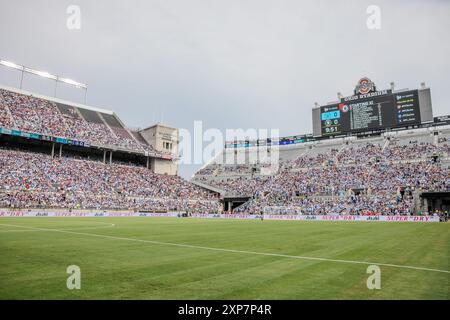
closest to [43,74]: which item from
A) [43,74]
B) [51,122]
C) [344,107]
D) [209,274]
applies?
[43,74]

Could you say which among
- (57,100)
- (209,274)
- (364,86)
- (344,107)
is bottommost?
(209,274)

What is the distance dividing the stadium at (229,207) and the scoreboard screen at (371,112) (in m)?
0.20

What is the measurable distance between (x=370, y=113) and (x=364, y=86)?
5493 millimetres

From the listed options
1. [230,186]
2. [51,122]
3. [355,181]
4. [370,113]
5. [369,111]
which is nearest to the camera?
[355,181]

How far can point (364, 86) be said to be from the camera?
6019 cm

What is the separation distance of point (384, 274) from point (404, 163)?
187 feet

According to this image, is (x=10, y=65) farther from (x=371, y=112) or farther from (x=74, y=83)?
(x=371, y=112)

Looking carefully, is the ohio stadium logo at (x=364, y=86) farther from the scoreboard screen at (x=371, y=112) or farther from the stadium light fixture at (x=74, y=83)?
the stadium light fixture at (x=74, y=83)

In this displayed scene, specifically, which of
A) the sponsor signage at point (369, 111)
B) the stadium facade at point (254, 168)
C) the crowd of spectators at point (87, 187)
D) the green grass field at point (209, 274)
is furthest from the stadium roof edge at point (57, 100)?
the green grass field at point (209, 274)

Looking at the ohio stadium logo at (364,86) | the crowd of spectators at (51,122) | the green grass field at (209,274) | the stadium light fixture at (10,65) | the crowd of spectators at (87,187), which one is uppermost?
the stadium light fixture at (10,65)

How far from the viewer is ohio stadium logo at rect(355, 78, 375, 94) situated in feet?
195

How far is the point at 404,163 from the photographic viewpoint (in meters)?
56.9

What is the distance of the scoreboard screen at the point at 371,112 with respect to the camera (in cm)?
5566
